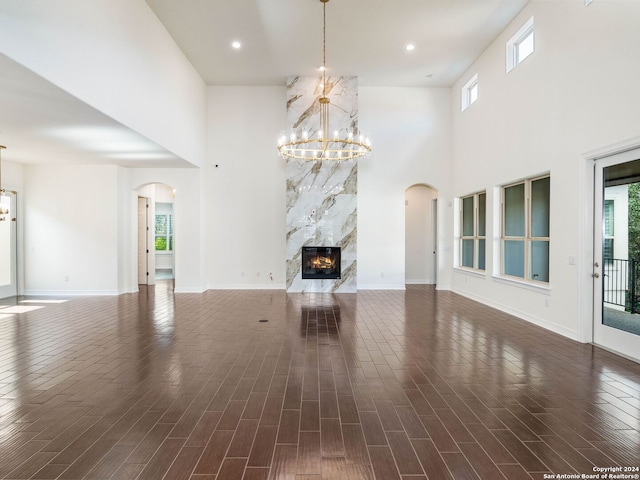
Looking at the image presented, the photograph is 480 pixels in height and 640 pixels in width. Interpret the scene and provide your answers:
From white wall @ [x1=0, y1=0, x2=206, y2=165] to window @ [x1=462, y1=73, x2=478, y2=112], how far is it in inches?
246

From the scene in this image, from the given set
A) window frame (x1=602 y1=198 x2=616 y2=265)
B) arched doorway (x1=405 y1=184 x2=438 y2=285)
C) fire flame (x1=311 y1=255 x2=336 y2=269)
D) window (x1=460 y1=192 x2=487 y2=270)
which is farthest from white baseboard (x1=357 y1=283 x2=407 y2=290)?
window frame (x1=602 y1=198 x2=616 y2=265)

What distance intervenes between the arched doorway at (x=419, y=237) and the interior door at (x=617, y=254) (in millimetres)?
5623

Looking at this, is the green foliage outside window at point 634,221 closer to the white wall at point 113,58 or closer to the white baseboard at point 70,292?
the white wall at point 113,58

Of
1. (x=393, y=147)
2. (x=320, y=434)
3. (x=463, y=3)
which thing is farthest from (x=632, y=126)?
(x=393, y=147)

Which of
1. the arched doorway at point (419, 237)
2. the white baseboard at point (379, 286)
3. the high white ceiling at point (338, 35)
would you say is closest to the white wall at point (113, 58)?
the high white ceiling at point (338, 35)

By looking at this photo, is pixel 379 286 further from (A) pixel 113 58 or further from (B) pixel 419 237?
(A) pixel 113 58

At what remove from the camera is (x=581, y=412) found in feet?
8.59

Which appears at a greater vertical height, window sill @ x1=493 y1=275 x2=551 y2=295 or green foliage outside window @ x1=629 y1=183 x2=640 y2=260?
green foliage outside window @ x1=629 y1=183 x2=640 y2=260

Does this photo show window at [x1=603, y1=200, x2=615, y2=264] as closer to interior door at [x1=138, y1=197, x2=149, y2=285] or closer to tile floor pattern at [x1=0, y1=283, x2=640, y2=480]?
tile floor pattern at [x1=0, y1=283, x2=640, y2=480]

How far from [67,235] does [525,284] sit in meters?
9.22

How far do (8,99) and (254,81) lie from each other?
18.0ft

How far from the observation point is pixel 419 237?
10.0m

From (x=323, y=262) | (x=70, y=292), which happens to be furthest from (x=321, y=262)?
(x=70, y=292)

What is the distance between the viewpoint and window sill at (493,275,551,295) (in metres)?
5.14
